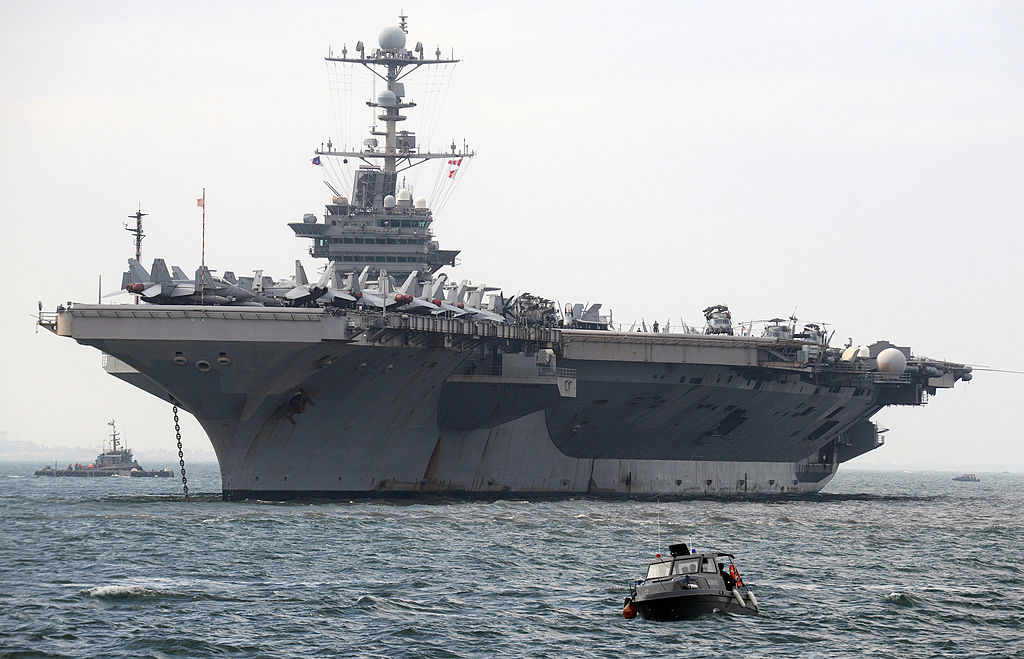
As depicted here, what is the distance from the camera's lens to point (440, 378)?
129 ft

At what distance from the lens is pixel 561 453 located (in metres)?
46.6

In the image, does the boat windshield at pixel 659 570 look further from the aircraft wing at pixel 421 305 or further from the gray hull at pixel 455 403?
the aircraft wing at pixel 421 305

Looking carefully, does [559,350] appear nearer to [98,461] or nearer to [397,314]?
[397,314]

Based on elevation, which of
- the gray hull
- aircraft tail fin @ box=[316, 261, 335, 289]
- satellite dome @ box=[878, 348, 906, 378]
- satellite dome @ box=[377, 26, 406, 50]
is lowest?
the gray hull

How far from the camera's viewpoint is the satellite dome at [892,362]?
50031 mm

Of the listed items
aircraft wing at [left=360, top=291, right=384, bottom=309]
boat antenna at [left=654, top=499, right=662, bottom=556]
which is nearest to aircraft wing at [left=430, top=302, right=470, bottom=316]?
aircraft wing at [left=360, top=291, right=384, bottom=309]

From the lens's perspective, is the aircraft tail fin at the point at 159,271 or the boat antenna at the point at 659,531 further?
the aircraft tail fin at the point at 159,271

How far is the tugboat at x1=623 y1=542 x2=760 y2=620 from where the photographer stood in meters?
20.2

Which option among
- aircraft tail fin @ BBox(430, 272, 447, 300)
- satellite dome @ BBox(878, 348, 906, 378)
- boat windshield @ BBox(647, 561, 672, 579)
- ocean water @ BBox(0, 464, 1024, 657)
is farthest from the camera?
satellite dome @ BBox(878, 348, 906, 378)

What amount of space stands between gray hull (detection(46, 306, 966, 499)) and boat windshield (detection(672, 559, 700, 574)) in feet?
48.6

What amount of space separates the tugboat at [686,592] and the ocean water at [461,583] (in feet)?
1.05

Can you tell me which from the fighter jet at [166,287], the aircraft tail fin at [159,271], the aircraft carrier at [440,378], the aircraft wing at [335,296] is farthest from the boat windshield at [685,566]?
the aircraft tail fin at [159,271]

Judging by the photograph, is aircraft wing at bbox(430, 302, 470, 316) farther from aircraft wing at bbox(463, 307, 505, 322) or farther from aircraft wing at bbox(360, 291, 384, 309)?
aircraft wing at bbox(360, 291, 384, 309)

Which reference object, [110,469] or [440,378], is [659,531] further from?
[110,469]
